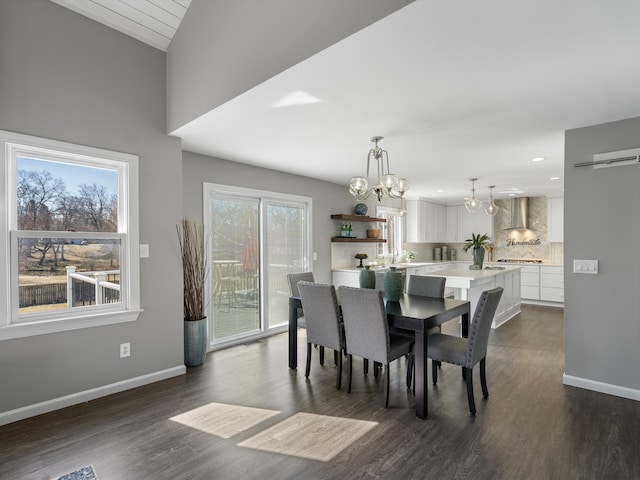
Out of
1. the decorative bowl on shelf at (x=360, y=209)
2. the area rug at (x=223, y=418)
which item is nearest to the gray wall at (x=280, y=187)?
the decorative bowl on shelf at (x=360, y=209)

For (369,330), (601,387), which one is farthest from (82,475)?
(601,387)

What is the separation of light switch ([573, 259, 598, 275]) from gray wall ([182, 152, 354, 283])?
11.2 feet

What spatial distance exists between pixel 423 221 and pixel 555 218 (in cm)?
266

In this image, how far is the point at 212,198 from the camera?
423cm

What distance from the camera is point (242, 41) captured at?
2.44 m

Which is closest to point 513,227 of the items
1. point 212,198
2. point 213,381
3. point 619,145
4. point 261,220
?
point 619,145

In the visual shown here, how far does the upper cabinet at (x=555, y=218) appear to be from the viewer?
7188mm

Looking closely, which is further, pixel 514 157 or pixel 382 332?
pixel 514 157

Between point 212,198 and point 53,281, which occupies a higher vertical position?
point 212,198

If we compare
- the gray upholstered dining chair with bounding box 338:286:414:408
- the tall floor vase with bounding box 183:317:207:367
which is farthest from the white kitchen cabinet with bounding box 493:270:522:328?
the tall floor vase with bounding box 183:317:207:367

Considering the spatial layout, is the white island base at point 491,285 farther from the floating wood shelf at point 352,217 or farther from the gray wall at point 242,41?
the gray wall at point 242,41

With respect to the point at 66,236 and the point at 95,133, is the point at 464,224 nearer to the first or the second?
the point at 95,133

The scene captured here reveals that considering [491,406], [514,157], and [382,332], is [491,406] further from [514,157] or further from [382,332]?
[514,157]

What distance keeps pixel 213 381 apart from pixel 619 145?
13.8 ft
